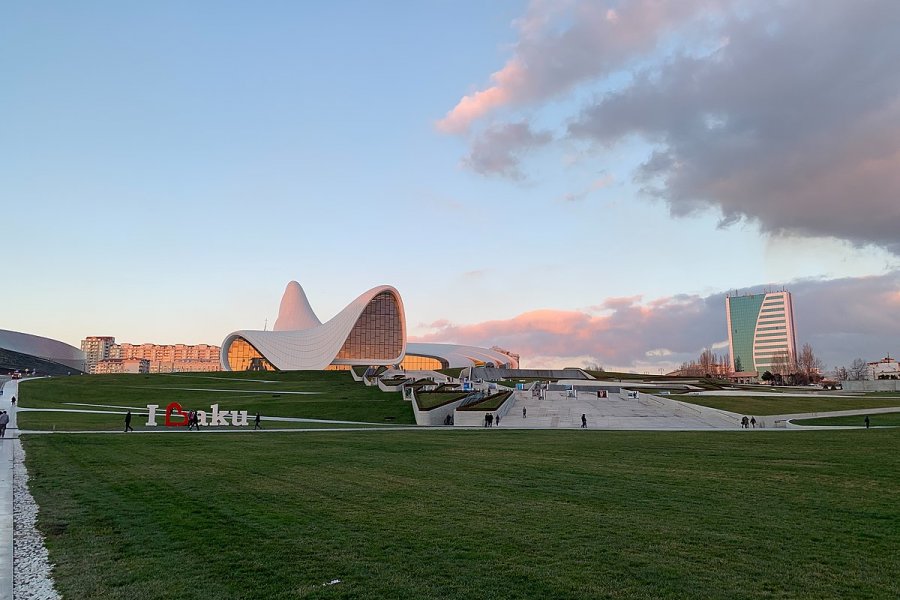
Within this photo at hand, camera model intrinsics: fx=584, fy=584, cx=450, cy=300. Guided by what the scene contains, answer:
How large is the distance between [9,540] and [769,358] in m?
172

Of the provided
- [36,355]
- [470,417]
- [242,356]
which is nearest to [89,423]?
[470,417]

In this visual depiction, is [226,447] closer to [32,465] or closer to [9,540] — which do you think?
[32,465]

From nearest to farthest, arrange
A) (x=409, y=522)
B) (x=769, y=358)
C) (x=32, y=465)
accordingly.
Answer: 1. (x=409, y=522)
2. (x=32, y=465)
3. (x=769, y=358)

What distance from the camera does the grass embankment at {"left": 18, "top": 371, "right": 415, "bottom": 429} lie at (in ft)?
106

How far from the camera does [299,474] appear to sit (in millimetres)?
11391

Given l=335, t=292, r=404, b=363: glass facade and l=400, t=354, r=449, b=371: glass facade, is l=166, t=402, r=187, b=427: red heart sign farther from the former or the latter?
l=400, t=354, r=449, b=371: glass facade

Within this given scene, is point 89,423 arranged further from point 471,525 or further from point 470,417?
point 471,525

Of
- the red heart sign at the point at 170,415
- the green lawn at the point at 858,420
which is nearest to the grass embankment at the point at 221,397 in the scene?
the red heart sign at the point at 170,415

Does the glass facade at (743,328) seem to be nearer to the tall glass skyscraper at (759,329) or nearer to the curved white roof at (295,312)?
the tall glass skyscraper at (759,329)

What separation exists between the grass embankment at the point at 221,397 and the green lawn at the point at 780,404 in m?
19.5

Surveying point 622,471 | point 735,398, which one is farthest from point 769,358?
point 622,471

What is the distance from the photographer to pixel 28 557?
6.27 m

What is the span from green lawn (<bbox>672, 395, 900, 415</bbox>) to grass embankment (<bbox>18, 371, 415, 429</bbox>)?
19.5 meters

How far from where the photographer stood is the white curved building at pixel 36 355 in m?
102
